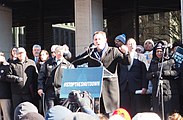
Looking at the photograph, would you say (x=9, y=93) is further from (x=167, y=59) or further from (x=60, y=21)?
(x=60, y=21)

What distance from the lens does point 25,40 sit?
1630 centimetres

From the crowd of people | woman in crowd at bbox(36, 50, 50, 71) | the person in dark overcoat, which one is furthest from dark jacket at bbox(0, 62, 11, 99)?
the person in dark overcoat

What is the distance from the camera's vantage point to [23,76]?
9.12 metres

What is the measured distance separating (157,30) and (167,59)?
6.24 meters

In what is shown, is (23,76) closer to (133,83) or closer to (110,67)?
(133,83)

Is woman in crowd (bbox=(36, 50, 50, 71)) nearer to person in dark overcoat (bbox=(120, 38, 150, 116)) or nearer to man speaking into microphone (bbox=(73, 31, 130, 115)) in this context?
person in dark overcoat (bbox=(120, 38, 150, 116))

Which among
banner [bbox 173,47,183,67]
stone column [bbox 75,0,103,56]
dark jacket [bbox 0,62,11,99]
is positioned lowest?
dark jacket [bbox 0,62,11,99]

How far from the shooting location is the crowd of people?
6855 millimetres

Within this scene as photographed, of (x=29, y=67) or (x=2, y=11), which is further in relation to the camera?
Answer: (x=2, y=11)

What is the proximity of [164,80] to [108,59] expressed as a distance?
147cm

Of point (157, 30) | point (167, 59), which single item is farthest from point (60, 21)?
point (167, 59)

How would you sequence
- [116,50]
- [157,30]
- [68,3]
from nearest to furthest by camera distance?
1. [116,50]
2. [157,30]
3. [68,3]

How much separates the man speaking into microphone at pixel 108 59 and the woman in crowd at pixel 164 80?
3.76ft

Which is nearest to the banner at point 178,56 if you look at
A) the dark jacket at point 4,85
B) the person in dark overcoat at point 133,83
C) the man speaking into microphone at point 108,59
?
the person in dark overcoat at point 133,83
